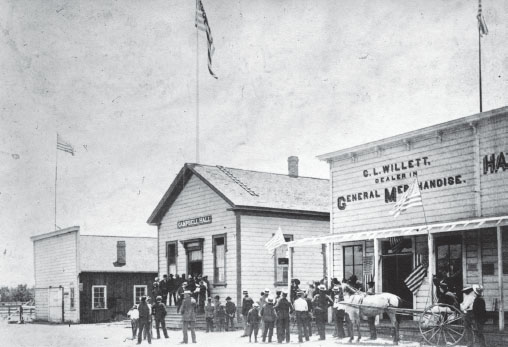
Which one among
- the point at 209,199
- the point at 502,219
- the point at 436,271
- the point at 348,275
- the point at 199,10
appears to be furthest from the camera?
the point at 209,199

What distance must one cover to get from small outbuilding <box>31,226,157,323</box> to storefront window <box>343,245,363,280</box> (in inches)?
754

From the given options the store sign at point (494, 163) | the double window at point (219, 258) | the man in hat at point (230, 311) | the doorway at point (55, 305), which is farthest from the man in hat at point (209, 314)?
the doorway at point (55, 305)

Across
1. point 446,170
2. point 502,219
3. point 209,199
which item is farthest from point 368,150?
point 209,199

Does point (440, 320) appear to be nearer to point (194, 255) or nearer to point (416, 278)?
point (416, 278)

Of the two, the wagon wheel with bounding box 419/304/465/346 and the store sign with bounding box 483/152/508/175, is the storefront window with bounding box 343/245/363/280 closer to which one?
the store sign with bounding box 483/152/508/175

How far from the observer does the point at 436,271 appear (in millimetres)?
19609

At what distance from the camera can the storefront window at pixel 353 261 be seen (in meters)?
22.6

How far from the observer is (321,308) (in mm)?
19500

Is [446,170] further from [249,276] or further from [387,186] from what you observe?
[249,276]

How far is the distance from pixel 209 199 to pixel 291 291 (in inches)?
250

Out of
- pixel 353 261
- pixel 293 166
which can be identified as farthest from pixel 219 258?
pixel 293 166

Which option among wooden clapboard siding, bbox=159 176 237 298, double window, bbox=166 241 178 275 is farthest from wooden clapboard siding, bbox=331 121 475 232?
double window, bbox=166 241 178 275

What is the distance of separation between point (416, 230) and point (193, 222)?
12.4m

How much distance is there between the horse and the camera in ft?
56.8
